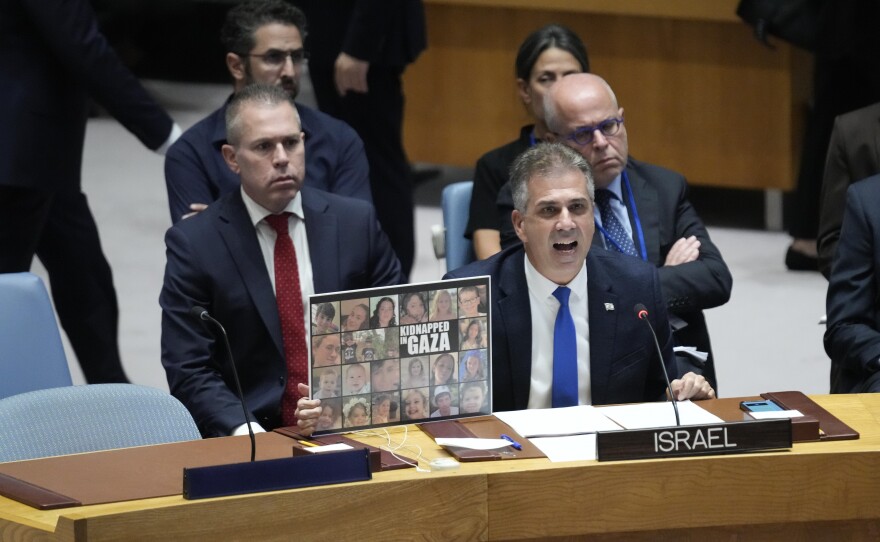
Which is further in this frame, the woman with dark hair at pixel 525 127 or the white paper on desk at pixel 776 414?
the woman with dark hair at pixel 525 127

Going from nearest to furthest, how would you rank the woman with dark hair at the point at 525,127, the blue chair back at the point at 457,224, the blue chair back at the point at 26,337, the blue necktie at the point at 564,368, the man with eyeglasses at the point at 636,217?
the blue necktie at the point at 564,368
the blue chair back at the point at 26,337
the man with eyeglasses at the point at 636,217
the woman with dark hair at the point at 525,127
the blue chair back at the point at 457,224

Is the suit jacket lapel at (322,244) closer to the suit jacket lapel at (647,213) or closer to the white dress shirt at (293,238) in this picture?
the white dress shirt at (293,238)

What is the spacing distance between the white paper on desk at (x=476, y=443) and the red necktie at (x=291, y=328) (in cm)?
88

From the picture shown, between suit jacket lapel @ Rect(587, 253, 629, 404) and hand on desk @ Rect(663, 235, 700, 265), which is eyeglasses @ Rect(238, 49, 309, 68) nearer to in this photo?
hand on desk @ Rect(663, 235, 700, 265)

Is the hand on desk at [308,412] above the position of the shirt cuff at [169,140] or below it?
below

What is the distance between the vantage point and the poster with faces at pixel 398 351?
9.17 ft

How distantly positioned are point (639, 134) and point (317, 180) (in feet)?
9.93

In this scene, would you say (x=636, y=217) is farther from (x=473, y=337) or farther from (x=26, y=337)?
(x=26, y=337)

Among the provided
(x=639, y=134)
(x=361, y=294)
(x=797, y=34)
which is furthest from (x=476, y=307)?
(x=639, y=134)

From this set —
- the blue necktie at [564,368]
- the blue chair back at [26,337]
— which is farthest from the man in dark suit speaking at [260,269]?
the blue necktie at [564,368]

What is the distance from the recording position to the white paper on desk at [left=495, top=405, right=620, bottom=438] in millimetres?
2961

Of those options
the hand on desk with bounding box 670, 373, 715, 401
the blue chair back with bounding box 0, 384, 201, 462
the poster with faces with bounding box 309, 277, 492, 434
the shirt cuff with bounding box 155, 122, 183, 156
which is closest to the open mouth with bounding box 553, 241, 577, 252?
the hand on desk with bounding box 670, 373, 715, 401

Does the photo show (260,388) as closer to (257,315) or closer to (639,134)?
(257,315)

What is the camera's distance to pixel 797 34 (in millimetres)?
6391
